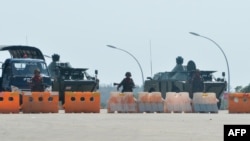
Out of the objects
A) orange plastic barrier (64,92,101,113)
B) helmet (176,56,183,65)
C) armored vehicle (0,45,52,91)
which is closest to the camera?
orange plastic barrier (64,92,101,113)

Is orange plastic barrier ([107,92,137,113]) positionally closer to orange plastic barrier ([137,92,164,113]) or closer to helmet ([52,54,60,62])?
orange plastic barrier ([137,92,164,113])

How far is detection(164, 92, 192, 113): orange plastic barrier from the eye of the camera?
126 ft

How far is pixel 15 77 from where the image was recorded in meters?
42.7

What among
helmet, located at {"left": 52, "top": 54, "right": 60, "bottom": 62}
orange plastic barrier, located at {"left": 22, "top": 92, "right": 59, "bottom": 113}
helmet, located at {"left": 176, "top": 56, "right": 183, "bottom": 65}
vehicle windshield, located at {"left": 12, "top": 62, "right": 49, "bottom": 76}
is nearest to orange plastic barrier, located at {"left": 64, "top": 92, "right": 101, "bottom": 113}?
orange plastic barrier, located at {"left": 22, "top": 92, "right": 59, "bottom": 113}

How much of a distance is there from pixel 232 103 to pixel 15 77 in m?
9.75

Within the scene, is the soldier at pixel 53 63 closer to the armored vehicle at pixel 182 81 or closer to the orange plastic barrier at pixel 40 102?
the armored vehicle at pixel 182 81

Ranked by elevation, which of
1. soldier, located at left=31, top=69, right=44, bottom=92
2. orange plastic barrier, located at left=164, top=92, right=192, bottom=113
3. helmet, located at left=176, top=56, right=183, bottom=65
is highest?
helmet, located at left=176, top=56, right=183, bottom=65

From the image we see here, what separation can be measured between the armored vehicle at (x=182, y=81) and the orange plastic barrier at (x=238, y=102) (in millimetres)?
A: 10054

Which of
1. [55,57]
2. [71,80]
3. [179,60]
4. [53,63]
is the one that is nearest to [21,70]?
[71,80]

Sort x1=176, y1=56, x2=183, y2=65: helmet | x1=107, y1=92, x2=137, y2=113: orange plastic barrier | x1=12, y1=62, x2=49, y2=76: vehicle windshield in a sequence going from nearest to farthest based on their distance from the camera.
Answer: x1=107, y1=92, x2=137, y2=113: orange plastic barrier < x1=12, y1=62, x2=49, y2=76: vehicle windshield < x1=176, y1=56, x2=183, y2=65: helmet

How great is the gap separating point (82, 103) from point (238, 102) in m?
6.00

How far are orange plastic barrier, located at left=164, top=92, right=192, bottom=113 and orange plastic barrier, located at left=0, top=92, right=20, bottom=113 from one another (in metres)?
5.87

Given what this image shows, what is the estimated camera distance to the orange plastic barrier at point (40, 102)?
36781 mm

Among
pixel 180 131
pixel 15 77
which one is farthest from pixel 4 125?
pixel 15 77
